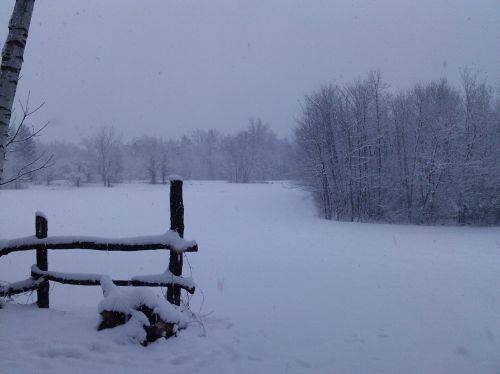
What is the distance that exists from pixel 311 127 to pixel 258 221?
9.11 metres

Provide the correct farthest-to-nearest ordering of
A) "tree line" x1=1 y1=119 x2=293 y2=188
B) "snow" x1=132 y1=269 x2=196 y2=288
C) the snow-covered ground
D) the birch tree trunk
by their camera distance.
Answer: "tree line" x1=1 y1=119 x2=293 y2=188
"snow" x1=132 y1=269 x2=196 y2=288
the snow-covered ground
the birch tree trunk

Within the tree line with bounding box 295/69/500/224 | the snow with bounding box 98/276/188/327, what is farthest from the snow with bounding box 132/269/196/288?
the tree line with bounding box 295/69/500/224

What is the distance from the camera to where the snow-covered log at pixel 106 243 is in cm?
491

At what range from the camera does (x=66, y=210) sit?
2850 cm

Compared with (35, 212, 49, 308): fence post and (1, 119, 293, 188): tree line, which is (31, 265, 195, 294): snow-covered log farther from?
(1, 119, 293, 188): tree line

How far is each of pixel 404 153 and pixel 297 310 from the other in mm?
24440

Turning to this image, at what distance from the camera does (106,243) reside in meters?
4.93

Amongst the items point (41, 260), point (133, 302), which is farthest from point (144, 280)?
point (41, 260)

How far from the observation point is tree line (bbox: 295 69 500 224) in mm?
25656

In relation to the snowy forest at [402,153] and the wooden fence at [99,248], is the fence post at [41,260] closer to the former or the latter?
the wooden fence at [99,248]

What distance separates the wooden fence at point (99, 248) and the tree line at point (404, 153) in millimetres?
23545

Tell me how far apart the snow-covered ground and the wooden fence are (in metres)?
0.39

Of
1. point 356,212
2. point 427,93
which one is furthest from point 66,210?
point 427,93

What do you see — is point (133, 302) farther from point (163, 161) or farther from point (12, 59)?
point (163, 161)
